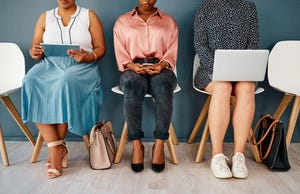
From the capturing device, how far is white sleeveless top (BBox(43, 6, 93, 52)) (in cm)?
182

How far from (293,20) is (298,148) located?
2.73ft

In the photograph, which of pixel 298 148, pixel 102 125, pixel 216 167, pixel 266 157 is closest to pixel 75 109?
pixel 102 125

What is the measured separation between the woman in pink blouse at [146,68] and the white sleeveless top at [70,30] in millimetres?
180

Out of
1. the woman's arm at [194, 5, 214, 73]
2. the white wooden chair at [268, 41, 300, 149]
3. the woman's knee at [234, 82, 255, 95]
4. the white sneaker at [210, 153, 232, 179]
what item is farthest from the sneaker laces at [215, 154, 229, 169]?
the white wooden chair at [268, 41, 300, 149]

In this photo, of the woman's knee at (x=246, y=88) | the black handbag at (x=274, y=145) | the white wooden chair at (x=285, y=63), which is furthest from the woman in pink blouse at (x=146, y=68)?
the white wooden chair at (x=285, y=63)

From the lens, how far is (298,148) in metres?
2.09

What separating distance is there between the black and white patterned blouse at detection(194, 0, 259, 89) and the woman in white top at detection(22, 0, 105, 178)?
0.59 metres

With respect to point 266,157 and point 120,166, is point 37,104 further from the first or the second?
point 266,157

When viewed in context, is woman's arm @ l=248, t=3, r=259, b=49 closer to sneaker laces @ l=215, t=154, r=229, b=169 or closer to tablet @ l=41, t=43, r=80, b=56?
sneaker laces @ l=215, t=154, r=229, b=169

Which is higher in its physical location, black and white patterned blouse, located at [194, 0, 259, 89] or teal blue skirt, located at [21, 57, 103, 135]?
black and white patterned blouse, located at [194, 0, 259, 89]

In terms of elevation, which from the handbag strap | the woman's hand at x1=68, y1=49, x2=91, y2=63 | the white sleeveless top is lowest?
the handbag strap

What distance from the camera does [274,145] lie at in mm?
1704

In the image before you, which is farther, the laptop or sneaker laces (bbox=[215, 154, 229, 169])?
Result: sneaker laces (bbox=[215, 154, 229, 169])

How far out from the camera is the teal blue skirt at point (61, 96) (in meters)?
1.66
